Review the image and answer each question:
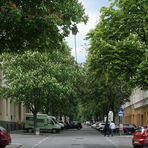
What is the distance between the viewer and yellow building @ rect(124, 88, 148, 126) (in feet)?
225

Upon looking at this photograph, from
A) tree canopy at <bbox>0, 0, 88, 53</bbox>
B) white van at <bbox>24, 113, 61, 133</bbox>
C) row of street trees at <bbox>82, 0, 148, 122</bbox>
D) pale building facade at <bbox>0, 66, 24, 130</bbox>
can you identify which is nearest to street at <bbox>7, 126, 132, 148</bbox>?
row of street trees at <bbox>82, 0, 148, 122</bbox>

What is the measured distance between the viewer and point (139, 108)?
76.1 meters

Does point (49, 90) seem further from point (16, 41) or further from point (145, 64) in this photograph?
point (16, 41)

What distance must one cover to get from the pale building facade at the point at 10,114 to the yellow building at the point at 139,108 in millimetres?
16896

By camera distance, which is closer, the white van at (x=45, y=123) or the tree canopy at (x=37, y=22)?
the tree canopy at (x=37, y=22)

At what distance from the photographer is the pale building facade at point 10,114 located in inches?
2389

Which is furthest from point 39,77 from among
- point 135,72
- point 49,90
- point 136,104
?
point 136,104

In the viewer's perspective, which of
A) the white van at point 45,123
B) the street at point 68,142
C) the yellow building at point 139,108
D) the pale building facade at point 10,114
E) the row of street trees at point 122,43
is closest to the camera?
the street at point 68,142

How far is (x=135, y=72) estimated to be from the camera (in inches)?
1400

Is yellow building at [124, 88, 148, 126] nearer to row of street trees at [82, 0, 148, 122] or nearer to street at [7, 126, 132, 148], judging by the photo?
street at [7, 126, 132, 148]

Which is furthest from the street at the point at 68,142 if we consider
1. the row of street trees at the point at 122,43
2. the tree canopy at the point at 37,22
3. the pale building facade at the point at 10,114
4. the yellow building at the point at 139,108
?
the yellow building at the point at 139,108

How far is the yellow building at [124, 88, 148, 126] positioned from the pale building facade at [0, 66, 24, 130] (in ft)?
55.4

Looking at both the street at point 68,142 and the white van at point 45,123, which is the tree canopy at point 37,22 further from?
the white van at point 45,123

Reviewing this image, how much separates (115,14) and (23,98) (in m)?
21.9
